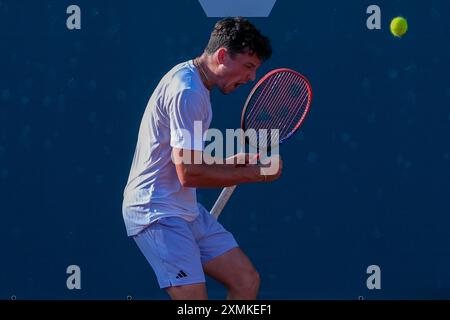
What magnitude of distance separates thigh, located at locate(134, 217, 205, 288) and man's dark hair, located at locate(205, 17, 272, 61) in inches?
26.5

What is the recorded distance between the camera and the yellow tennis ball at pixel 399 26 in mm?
5250

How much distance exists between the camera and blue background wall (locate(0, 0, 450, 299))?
5.36 m

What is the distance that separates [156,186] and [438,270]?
2.00 metres

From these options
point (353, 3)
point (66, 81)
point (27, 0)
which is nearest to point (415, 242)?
point (353, 3)

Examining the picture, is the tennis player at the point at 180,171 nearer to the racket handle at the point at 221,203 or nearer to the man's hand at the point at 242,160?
the man's hand at the point at 242,160

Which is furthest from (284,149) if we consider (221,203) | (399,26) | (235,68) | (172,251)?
(172,251)

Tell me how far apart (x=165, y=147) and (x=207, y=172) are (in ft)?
0.63

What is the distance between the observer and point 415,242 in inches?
214

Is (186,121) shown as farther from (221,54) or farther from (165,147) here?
(221,54)

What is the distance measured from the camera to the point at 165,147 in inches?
158

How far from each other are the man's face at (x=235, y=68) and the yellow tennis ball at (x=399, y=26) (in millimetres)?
1393

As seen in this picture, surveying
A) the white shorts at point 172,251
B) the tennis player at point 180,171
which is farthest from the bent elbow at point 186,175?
the white shorts at point 172,251
